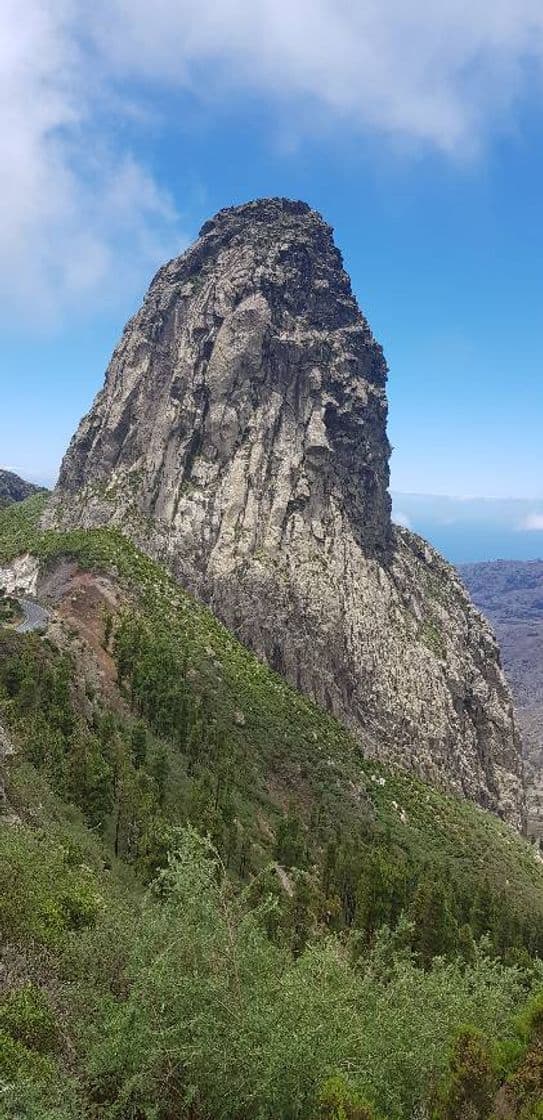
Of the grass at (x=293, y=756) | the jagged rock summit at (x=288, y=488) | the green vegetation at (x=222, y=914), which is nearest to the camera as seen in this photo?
the green vegetation at (x=222, y=914)

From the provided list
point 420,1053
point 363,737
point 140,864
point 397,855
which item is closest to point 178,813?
point 140,864

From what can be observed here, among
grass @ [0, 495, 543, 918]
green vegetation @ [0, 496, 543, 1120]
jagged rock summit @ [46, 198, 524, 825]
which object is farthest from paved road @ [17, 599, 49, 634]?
jagged rock summit @ [46, 198, 524, 825]

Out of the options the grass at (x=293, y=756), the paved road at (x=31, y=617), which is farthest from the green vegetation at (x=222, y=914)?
the paved road at (x=31, y=617)

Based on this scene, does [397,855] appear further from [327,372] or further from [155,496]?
[327,372]

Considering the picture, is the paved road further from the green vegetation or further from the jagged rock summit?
the jagged rock summit

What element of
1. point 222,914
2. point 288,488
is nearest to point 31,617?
point 288,488

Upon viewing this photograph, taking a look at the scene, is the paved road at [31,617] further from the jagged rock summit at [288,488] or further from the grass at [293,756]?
the jagged rock summit at [288,488]

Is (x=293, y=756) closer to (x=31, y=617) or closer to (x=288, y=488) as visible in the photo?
(x=31, y=617)
